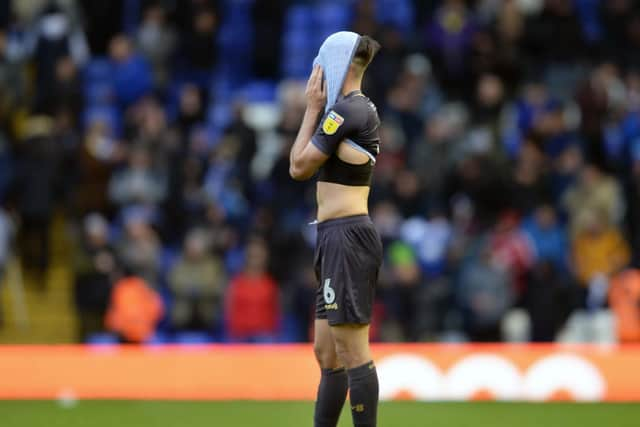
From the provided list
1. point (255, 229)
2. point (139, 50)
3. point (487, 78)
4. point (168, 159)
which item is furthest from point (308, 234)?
point (139, 50)

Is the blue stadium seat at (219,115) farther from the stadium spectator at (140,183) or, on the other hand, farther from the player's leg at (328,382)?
the player's leg at (328,382)

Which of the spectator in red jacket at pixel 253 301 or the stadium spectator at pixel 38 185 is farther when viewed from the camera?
the stadium spectator at pixel 38 185

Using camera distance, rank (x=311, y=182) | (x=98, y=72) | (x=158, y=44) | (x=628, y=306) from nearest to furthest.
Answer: (x=628, y=306), (x=311, y=182), (x=98, y=72), (x=158, y=44)

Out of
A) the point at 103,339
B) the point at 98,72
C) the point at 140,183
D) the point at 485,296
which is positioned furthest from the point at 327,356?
the point at 98,72

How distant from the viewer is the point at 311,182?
16062mm

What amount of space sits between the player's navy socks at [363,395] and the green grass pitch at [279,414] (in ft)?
8.79

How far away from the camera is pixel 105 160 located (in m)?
16.4

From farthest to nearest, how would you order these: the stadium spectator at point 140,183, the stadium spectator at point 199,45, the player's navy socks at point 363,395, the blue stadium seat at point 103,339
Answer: the stadium spectator at point 199,45 < the stadium spectator at point 140,183 < the blue stadium seat at point 103,339 < the player's navy socks at point 363,395

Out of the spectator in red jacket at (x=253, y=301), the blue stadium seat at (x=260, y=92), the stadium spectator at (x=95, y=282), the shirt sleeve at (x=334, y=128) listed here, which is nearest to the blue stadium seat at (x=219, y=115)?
the blue stadium seat at (x=260, y=92)

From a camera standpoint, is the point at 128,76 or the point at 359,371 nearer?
the point at 359,371

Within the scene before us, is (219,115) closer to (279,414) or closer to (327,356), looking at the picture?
(279,414)

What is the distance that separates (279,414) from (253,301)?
13.6ft

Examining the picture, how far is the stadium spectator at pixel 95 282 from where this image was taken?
15.4 meters

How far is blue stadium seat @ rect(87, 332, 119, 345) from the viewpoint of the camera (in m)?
15.2
